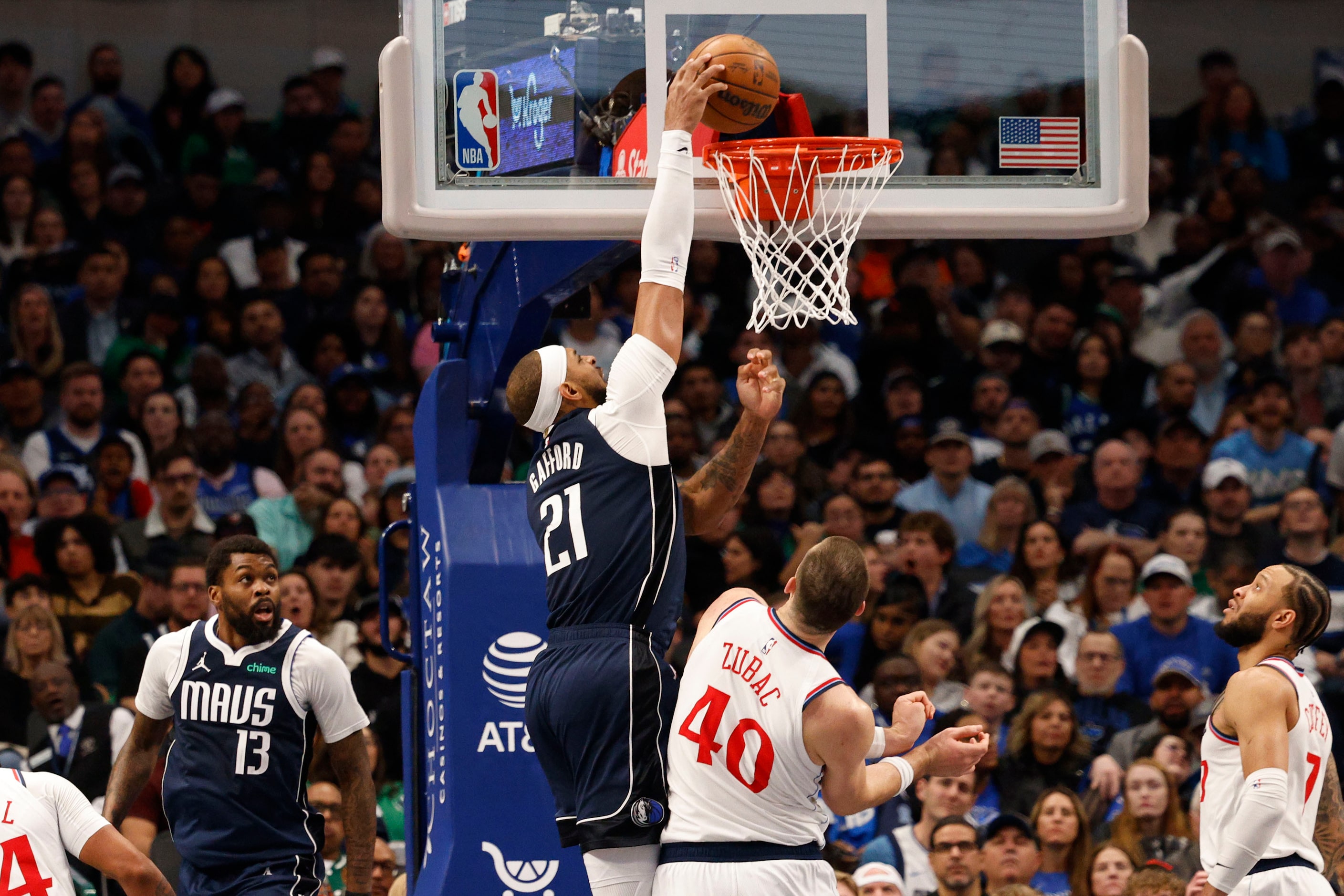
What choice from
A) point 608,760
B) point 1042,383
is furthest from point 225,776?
point 1042,383

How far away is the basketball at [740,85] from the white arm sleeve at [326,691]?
2403 mm

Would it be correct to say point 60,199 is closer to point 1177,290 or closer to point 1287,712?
point 1177,290

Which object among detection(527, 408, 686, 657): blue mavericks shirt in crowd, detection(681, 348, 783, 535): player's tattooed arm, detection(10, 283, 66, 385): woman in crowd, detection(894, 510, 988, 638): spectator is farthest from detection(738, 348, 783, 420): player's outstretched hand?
detection(10, 283, 66, 385): woman in crowd

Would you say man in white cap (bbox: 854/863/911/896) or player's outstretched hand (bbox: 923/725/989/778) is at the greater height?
player's outstretched hand (bbox: 923/725/989/778)

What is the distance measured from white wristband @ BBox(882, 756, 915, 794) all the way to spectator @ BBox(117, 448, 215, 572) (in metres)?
6.23

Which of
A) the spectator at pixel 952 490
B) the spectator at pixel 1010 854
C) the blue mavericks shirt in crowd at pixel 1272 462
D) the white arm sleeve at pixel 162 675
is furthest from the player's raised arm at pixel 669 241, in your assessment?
the blue mavericks shirt in crowd at pixel 1272 462

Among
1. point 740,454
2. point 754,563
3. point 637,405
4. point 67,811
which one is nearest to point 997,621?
point 754,563

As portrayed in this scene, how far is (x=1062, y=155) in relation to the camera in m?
6.70

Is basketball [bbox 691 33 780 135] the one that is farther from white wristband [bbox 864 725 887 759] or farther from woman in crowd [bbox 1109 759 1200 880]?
woman in crowd [bbox 1109 759 1200 880]

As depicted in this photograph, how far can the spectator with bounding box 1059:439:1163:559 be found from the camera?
11719 mm

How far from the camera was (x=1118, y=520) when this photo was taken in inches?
465

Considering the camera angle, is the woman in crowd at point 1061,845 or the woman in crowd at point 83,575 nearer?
the woman in crowd at point 1061,845

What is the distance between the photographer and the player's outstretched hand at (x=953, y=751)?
5.95 meters

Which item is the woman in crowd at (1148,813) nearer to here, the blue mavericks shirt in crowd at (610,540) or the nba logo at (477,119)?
the blue mavericks shirt in crowd at (610,540)
